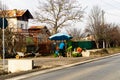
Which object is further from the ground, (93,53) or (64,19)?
(64,19)

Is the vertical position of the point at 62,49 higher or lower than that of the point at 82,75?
higher

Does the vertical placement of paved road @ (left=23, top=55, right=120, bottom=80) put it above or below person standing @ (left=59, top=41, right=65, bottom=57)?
below

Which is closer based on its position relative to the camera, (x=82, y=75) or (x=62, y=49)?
(x=82, y=75)

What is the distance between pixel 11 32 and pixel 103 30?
3356 cm

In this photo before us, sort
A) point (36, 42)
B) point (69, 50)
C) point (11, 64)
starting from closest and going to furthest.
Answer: point (11, 64) < point (69, 50) < point (36, 42)

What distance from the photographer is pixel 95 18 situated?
77.1 m

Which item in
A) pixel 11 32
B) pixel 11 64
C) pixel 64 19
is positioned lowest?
pixel 11 64

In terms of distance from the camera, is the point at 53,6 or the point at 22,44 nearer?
the point at 22,44

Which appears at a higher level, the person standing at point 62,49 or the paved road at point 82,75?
the person standing at point 62,49

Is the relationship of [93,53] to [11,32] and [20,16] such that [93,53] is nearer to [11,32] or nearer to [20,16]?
[11,32]

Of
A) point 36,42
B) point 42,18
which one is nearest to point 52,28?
point 42,18

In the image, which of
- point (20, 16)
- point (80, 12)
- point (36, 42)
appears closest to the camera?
point (36, 42)

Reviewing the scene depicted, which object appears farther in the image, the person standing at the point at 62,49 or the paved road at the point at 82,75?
the person standing at the point at 62,49

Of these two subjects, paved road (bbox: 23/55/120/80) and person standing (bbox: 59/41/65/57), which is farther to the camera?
person standing (bbox: 59/41/65/57)
